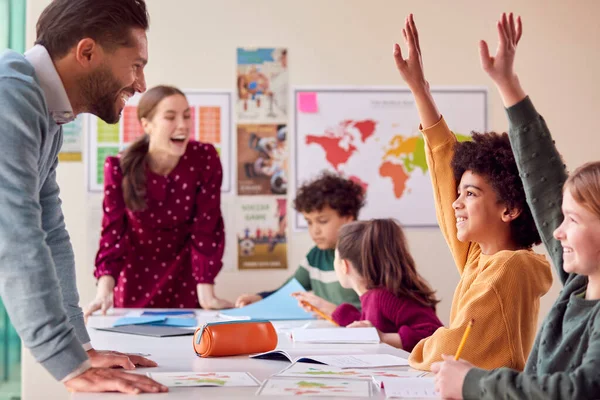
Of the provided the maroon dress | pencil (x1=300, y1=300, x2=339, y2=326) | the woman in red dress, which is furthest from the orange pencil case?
the maroon dress

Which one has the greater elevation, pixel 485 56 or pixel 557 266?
pixel 485 56

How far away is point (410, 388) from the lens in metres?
1.20

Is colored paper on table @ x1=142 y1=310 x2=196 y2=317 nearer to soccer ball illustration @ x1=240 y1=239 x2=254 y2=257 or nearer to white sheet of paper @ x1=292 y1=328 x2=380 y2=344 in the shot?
white sheet of paper @ x1=292 y1=328 x2=380 y2=344

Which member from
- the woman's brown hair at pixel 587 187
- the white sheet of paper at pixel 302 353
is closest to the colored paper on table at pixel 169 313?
the white sheet of paper at pixel 302 353

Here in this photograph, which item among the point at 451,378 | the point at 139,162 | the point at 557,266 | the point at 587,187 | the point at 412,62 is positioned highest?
the point at 412,62

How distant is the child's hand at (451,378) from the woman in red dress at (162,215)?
6.16 feet

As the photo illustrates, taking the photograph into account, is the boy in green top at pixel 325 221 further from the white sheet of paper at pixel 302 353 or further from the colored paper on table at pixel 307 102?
the white sheet of paper at pixel 302 353

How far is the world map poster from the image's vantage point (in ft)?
12.6

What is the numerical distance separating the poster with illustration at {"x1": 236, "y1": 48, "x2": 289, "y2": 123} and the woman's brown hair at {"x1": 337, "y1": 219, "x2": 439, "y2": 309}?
143 cm

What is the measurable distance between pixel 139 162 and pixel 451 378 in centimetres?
217

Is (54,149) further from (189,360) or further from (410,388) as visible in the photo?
(410,388)

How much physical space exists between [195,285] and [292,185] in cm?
84

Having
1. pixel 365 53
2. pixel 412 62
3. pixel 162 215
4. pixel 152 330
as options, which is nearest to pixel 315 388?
pixel 412 62

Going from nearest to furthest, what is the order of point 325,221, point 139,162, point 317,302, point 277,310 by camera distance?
point 317,302, point 277,310, point 139,162, point 325,221
